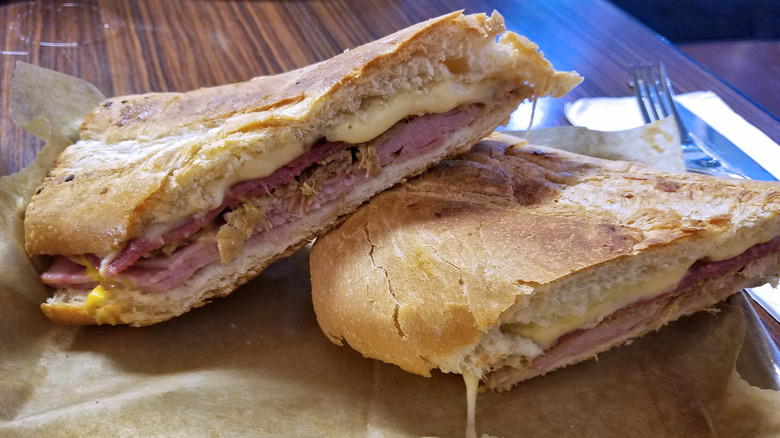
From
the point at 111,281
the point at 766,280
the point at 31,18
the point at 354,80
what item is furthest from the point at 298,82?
the point at 31,18

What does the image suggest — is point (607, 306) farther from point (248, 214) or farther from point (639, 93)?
point (639, 93)

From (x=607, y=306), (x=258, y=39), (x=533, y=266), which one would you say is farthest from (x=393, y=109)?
(x=258, y=39)

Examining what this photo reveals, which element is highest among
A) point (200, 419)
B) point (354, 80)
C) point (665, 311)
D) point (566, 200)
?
point (354, 80)

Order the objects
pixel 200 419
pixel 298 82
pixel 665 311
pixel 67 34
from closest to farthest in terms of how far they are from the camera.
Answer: pixel 200 419 → pixel 665 311 → pixel 298 82 → pixel 67 34

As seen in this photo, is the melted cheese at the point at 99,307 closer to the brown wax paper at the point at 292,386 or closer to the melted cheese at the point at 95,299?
the melted cheese at the point at 95,299

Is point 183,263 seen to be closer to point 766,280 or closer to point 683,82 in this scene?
point 766,280

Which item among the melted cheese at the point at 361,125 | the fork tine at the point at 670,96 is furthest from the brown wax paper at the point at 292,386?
the fork tine at the point at 670,96
